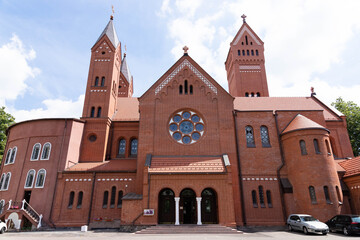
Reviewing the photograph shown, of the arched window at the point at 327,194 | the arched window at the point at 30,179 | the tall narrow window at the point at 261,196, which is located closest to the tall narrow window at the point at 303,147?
the arched window at the point at 327,194

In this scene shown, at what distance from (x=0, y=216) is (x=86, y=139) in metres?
10.5

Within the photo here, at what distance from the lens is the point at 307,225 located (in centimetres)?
1802

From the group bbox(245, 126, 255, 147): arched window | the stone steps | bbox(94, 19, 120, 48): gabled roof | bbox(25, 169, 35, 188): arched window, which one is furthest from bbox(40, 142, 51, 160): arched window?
bbox(245, 126, 255, 147): arched window

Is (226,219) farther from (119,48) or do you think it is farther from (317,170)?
(119,48)

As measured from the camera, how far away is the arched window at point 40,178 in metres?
24.3

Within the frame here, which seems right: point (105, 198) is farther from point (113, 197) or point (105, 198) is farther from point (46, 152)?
point (46, 152)

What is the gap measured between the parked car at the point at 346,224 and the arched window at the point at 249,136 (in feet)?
32.3

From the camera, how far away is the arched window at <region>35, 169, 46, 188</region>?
2431cm

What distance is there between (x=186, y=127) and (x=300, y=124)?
11805 mm

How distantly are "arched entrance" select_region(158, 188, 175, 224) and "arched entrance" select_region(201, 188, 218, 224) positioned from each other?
2744 millimetres

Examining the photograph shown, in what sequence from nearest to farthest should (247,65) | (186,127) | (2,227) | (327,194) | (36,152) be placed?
1. (2,227)
2. (327,194)
3. (186,127)
4. (36,152)
5. (247,65)

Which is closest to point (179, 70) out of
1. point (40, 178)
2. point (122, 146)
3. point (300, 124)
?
point (122, 146)

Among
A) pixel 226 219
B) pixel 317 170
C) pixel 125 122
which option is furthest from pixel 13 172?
pixel 317 170

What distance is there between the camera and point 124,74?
48.0 metres
